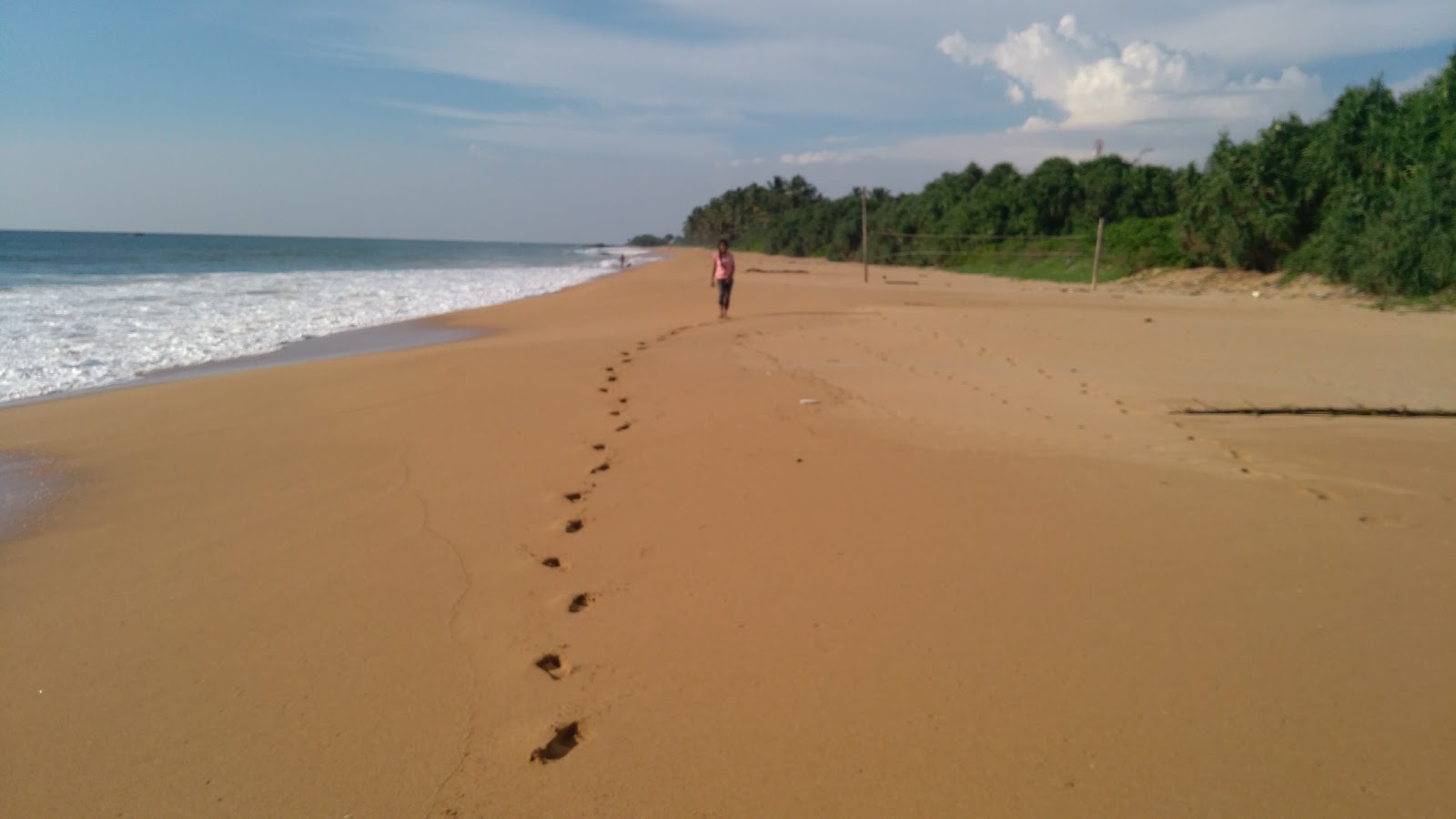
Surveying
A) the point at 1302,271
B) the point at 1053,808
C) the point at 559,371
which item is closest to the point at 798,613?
the point at 1053,808

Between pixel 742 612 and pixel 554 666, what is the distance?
70 centimetres

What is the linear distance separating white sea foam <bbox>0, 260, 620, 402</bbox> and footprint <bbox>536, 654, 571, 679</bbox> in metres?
8.04

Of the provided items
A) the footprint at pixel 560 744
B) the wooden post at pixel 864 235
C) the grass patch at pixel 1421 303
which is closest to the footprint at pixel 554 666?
the footprint at pixel 560 744

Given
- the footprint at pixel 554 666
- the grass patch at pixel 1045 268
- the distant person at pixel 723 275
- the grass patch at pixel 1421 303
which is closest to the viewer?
the footprint at pixel 554 666

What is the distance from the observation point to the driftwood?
20.1 ft

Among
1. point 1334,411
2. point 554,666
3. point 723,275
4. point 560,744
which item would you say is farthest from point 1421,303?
point 560,744

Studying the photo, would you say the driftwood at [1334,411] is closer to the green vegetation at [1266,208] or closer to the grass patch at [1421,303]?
the grass patch at [1421,303]

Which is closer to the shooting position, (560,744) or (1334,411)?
(560,744)

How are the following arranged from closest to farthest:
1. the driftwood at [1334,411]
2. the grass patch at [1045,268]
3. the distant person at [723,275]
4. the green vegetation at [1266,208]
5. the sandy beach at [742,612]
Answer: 1. the sandy beach at [742,612]
2. the driftwood at [1334,411]
3. the distant person at [723,275]
4. the green vegetation at [1266,208]
5. the grass patch at [1045,268]

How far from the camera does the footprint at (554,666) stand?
2.77m

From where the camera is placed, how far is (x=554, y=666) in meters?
2.83

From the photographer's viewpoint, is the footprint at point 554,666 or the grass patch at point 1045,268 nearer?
the footprint at point 554,666

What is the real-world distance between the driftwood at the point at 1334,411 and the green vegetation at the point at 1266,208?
Result: 10.1m

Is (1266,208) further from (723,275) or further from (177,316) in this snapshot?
(177,316)
